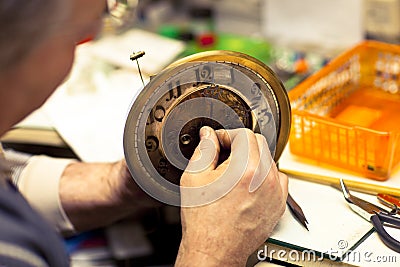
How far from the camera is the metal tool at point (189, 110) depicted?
0.90 m

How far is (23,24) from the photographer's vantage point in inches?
25.5

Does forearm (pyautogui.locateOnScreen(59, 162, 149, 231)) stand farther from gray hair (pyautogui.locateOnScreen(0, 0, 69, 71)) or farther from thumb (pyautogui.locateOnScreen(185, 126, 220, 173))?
gray hair (pyautogui.locateOnScreen(0, 0, 69, 71))

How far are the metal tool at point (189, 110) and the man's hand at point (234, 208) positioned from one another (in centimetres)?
4

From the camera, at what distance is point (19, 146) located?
1448 millimetres

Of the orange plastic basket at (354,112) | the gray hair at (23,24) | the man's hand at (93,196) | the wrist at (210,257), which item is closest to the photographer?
the gray hair at (23,24)

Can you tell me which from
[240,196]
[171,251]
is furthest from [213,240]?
[171,251]

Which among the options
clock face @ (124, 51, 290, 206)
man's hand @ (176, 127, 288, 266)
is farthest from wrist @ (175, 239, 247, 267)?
clock face @ (124, 51, 290, 206)

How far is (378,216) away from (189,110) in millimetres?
307

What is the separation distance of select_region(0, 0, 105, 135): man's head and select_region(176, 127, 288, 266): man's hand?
0.26 meters

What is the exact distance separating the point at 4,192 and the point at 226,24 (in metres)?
1.34

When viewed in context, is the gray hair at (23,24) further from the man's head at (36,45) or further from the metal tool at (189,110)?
the metal tool at (189,110)

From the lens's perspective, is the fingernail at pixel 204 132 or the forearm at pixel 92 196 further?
the forearm at pixel 92 196

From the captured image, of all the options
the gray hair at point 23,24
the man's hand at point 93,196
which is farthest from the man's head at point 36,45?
the man's hand at point 93,196

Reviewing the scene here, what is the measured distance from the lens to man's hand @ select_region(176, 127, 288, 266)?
34.0 inches
